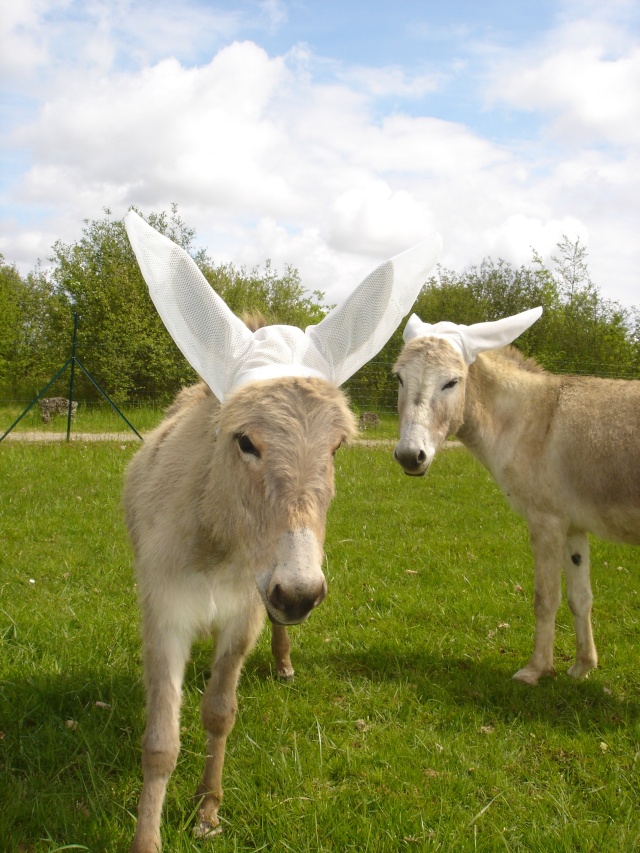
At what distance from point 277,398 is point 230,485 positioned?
0.37m

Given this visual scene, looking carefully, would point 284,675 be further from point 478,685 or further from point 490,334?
point 490,334

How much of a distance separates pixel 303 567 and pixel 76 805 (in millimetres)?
1702

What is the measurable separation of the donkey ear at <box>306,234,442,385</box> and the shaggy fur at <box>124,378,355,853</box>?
26 centimetres

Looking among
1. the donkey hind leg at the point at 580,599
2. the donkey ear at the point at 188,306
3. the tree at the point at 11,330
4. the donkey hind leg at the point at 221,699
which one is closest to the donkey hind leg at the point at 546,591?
the donkey hind leg at the point at 580,599

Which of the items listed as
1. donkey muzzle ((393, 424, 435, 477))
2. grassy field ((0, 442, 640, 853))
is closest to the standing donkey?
grassy field ((0, 442, 640, 853))

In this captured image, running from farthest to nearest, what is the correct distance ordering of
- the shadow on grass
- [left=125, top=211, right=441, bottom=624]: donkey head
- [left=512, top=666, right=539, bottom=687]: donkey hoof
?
[left=512, top=666, right=539, bottom=687]: donkey hoof → the shadow on grass → [left=125, top=211, right=441, bottom=624]: donkey head

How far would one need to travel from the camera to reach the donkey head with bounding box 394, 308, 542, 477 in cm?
415

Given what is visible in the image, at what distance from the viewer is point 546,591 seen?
412cm

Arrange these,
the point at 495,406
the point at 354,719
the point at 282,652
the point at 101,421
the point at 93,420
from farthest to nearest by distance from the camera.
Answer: the point at 93,420, the point at 101,421, the point at 495,406, the point at 282,652, the point at 354,719

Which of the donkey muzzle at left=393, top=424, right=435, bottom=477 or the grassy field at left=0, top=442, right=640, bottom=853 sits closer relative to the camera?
the grassy field at left=0, top=442, right=640, bottom=853

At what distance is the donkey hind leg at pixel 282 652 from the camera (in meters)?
3.87

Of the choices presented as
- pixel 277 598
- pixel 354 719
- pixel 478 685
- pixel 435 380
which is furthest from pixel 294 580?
pixel 435 380

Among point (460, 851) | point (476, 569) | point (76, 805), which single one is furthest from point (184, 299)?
point (476, 569)

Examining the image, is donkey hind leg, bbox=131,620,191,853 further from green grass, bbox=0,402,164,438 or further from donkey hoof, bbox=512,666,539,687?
green grass, bbox=0,402,164,438
